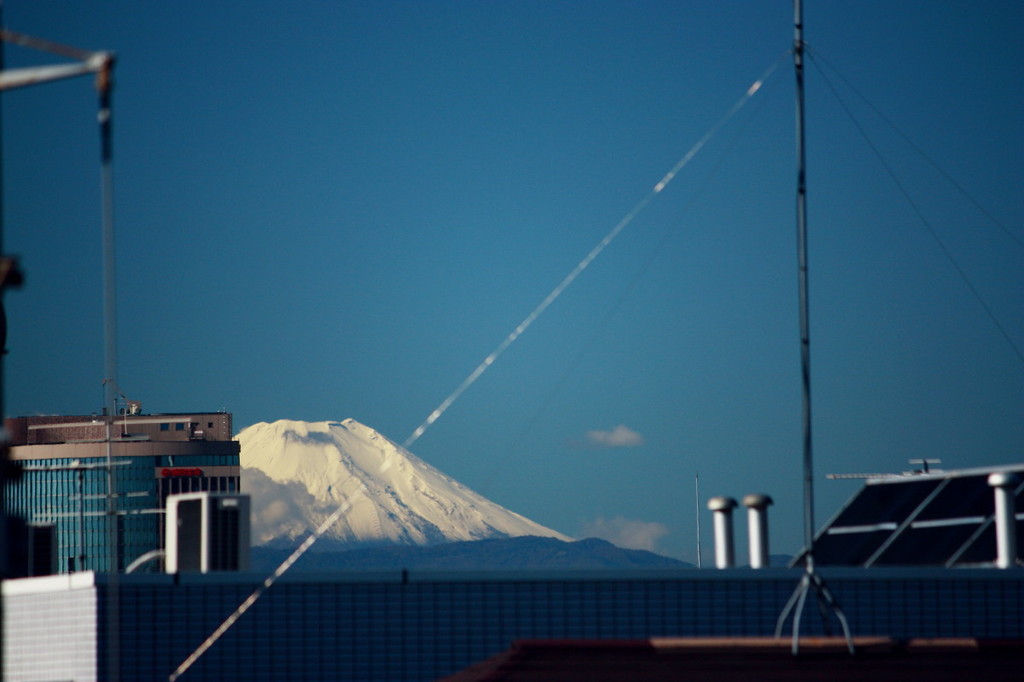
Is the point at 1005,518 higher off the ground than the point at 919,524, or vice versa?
the point at 1005,518

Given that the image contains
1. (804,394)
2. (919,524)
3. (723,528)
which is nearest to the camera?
(804,394)

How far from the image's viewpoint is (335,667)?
72.8ft

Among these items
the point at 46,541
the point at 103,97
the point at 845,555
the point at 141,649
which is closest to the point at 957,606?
the point at 845,555

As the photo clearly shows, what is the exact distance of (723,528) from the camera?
24.7 metres

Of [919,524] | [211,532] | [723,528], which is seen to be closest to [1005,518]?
[919,524]

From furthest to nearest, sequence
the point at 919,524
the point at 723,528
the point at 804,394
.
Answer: the point at 919,524 < the point at 723,528 < the point at 804,394

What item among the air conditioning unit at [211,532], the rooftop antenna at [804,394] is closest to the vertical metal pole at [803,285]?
the rooftop antenna at [804,394]

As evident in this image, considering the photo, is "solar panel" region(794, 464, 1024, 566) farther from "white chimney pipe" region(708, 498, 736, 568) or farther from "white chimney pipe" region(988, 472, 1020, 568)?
"white chimney pipe" region(708, 498, 736, 568)

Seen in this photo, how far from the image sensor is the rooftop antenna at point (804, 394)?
65.9ft

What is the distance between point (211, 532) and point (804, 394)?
10.9m

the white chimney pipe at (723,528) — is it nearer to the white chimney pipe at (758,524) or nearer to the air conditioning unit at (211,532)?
the white chimney pipe at (758,524)

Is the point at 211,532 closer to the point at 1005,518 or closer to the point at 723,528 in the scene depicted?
the point at 723,528

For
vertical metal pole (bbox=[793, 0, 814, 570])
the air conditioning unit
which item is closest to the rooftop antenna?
vertical metal pole (bbox=[793, 0, 814, 570])

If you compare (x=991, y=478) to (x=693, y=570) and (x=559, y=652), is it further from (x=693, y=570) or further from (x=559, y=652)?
(x=559, y=652)
